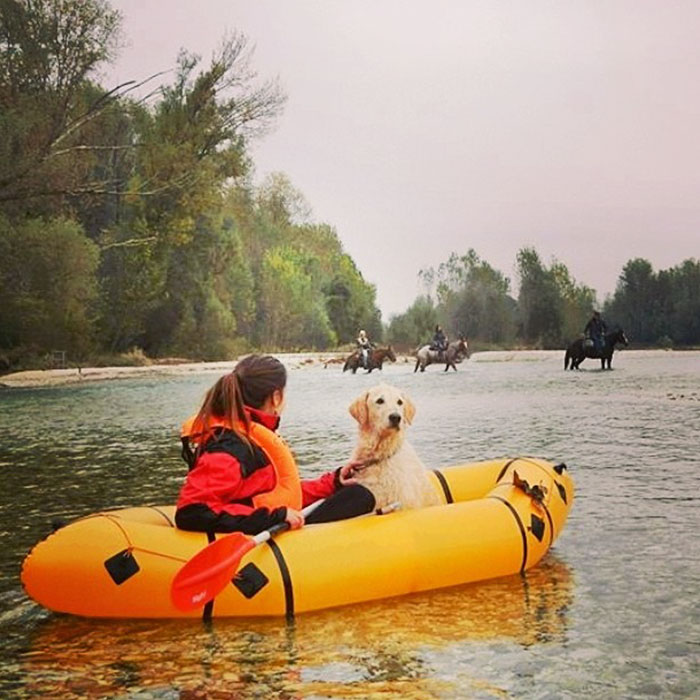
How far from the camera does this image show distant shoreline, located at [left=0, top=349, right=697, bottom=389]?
1694 cm

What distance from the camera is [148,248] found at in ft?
63.8

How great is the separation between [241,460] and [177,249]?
18021mm

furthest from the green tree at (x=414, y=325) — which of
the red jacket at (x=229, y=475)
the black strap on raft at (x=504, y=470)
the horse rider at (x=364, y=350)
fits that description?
the red jacket at (x=229, y=475)

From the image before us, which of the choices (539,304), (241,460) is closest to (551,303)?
(539,304)

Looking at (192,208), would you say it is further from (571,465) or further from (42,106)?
(571,465)

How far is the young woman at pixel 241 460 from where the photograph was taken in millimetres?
2906

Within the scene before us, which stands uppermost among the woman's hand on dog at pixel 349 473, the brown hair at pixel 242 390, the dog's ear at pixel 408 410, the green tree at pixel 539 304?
the green tree at pixel 539 304

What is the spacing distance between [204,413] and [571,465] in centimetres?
334

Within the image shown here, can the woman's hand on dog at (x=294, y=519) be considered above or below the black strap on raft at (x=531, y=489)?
below

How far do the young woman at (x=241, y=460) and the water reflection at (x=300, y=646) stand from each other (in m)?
0.29

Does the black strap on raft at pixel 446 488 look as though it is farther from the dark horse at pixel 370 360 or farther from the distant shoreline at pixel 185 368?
the dark horse at pixel 370 360

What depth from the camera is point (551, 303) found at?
72.6ft

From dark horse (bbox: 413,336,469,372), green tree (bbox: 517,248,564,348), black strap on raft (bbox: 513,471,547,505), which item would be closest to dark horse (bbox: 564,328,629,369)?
dark horse (bbox: 413,336,469,372)

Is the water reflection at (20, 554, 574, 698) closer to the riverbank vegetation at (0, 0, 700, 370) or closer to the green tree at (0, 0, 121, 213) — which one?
the riverbank vegetation at (0, 0, 700, 370)
